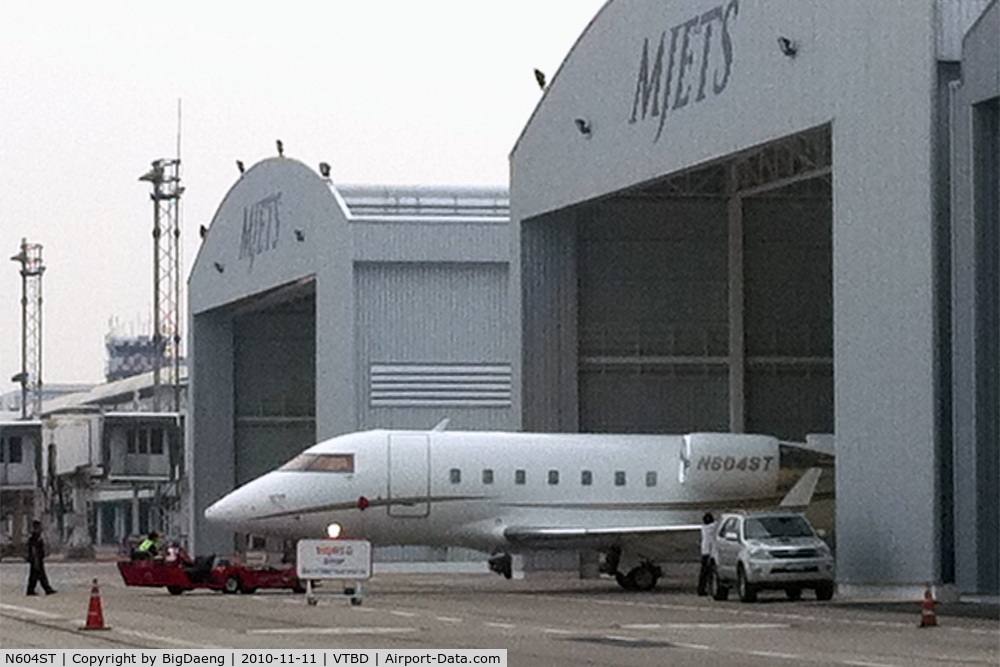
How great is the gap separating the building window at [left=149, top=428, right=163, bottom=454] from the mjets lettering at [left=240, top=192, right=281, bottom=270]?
28837mm

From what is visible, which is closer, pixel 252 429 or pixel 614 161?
pixel 614 161

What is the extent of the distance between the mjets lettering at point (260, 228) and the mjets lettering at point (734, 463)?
75.4 ft

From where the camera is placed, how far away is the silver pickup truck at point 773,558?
1476 inches

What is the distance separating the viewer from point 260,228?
70.1 metres

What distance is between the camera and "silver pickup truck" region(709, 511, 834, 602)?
123ft

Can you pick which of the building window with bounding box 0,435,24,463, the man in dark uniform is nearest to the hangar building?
the man in dark uniform

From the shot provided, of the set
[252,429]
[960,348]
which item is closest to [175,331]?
[252,429]

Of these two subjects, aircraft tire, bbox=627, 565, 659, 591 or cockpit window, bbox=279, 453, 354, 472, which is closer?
cockpit window, bbox=279, 453, 354, 472

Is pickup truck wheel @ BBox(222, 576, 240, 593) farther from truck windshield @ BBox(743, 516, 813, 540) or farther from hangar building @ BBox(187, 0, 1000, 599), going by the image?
truck windshield @ BBox(743, 516, 813, 540)

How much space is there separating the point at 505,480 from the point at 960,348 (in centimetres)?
1324

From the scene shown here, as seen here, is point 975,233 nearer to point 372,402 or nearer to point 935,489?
point 935,489

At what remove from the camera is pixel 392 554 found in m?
61.5

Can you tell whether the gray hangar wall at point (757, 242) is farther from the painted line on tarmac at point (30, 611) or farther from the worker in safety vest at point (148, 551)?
the painted line on tarmac at point (30, 611)

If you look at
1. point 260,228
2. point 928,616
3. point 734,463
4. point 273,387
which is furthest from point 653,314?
point 273,387
